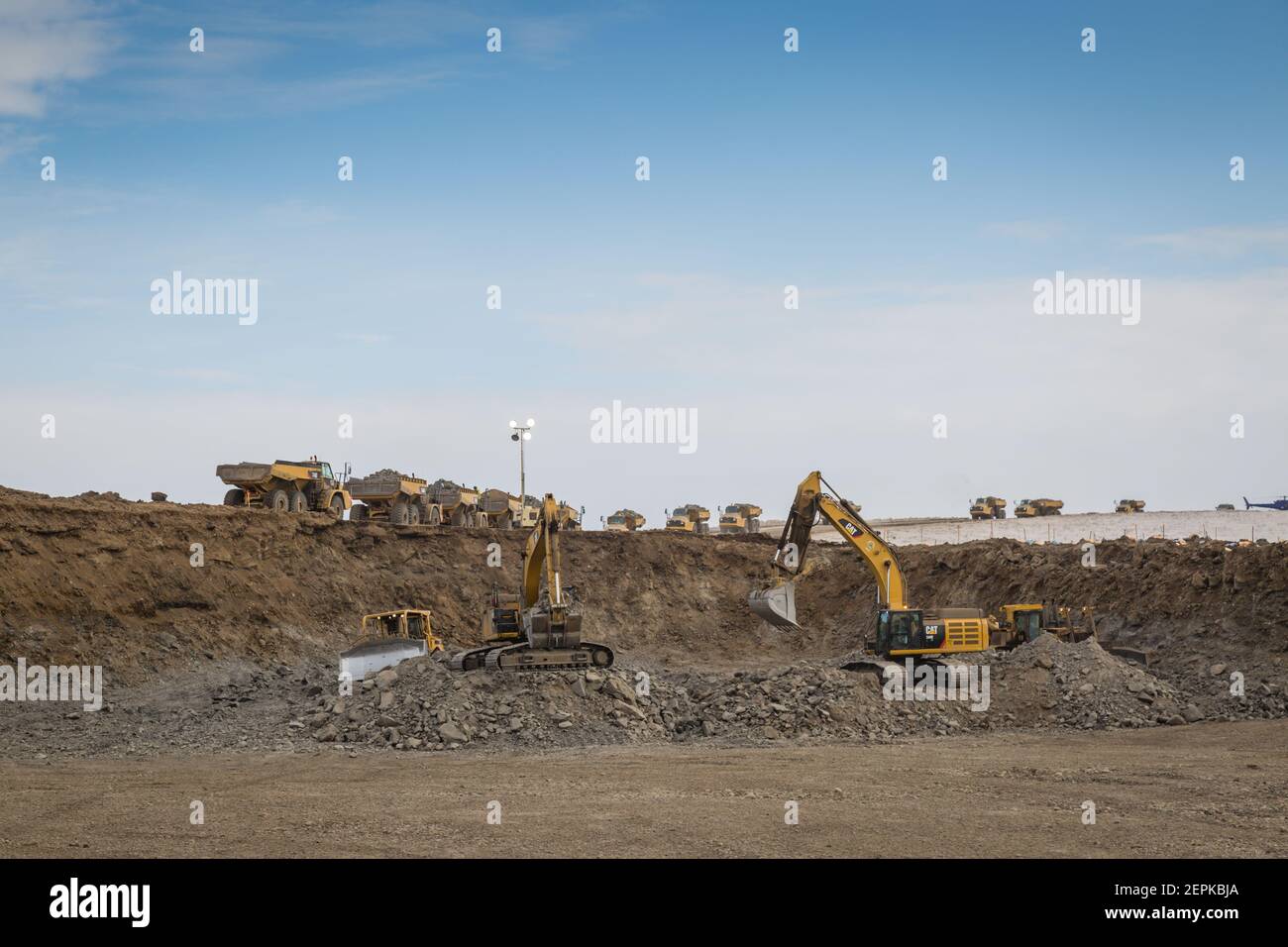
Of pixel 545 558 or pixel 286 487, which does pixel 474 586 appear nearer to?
pixel 286 487

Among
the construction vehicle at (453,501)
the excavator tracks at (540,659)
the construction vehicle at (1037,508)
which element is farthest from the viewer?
the construction vehicle at (1037,508)

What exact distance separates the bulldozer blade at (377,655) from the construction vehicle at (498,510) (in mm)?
18468

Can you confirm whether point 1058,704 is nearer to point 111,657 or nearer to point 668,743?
point 668,743

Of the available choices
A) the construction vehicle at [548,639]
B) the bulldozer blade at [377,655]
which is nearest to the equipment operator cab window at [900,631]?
the construction vehicle at [548,639]

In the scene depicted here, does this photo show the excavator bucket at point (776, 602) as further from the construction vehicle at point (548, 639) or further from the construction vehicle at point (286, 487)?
the construction vehicle at point (286, 487)

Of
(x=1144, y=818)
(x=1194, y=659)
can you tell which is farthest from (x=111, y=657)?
(x=1194, y=659)

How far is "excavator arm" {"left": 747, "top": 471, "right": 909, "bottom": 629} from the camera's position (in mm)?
25000

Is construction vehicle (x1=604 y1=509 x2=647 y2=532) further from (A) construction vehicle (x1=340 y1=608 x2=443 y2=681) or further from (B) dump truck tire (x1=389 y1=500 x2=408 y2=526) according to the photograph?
(A) construction vehicle (x1=340 y1=608 x2=443 y2=681)

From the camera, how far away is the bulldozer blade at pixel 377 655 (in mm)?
28859

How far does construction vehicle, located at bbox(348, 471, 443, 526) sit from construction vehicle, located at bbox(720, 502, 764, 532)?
28260mm

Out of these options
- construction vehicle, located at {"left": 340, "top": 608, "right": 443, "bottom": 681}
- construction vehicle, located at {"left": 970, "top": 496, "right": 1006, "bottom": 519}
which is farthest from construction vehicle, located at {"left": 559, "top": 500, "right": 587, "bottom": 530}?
construction vehicle, located at {"left": 970, "top": 496, "right": 1006, "bottom": 519}

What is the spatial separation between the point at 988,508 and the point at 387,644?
53.2 metres

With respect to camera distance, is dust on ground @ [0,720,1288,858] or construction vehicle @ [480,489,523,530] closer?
dust on ground @ [0,720,1288,858]

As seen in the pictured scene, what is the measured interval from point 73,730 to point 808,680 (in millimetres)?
14254
